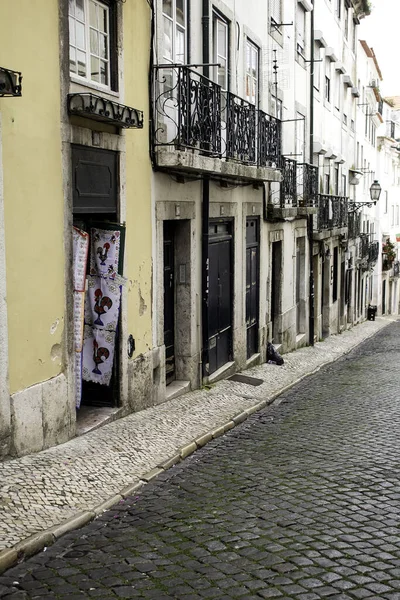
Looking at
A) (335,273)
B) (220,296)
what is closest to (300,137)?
(335,273)

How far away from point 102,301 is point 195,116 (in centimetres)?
306

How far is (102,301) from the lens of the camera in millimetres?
8844

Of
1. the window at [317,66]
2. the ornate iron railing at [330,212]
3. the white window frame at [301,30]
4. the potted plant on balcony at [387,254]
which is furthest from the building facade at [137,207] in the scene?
the potted plant on balcony at [387,254]

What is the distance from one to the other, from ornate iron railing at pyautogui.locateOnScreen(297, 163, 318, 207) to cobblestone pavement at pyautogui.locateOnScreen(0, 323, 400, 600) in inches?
422

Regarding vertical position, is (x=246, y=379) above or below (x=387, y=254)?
below

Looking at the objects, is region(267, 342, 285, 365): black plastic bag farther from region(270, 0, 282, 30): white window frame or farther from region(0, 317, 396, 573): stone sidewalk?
region(270, 0, 282, 30): white window frame

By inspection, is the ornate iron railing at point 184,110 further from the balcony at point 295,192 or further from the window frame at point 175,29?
the balcony at point 295,192

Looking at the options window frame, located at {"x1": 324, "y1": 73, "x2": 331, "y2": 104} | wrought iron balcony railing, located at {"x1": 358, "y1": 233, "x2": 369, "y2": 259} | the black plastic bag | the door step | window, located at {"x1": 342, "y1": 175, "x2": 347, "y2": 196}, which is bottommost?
the black plastic bag

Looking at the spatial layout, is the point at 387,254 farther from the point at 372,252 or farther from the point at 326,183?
the point at 326,183

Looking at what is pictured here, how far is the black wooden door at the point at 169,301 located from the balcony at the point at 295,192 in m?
5.29

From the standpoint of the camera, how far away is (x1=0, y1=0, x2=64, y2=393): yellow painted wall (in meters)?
6.61

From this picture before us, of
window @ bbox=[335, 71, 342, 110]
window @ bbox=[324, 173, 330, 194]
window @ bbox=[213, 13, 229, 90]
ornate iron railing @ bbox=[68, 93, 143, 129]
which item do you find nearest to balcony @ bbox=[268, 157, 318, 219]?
window @ bbox=[213, 13, 229, 90]

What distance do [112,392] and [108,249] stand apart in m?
1.66

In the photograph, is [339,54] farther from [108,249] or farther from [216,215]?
[108,249]
